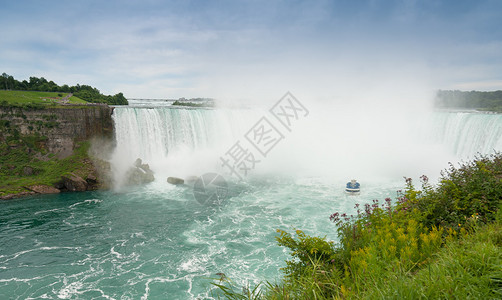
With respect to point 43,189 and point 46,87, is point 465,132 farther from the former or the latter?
point 46,87

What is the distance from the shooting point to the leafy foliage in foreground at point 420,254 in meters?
2.56

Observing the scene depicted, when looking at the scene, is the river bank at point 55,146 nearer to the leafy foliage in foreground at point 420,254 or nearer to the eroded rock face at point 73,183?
the eroded rock face at point 73,183

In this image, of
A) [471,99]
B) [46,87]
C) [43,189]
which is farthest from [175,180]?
[471,99]

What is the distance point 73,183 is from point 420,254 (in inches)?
952

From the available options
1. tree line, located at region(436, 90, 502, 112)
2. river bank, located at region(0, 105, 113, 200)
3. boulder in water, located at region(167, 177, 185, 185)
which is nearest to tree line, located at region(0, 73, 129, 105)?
river bank, located at region(0, 105, 113, 200)

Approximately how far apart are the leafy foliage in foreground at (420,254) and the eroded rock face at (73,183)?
22055 mm

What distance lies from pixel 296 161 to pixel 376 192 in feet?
39.8

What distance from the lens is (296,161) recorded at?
101ft

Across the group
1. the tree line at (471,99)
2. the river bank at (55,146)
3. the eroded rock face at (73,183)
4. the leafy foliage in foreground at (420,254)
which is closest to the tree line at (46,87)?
the river bank at (55,146)

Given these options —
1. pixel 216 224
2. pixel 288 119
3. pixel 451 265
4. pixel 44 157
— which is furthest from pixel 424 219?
pixel 288 119

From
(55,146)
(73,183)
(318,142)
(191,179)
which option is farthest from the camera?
(318,142)

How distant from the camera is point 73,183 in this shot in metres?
21.3

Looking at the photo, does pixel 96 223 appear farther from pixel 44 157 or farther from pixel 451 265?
pixel 451 265

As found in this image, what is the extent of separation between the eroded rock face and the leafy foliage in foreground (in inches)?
868
